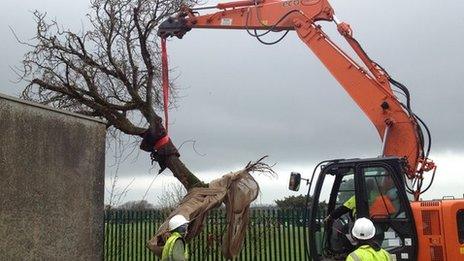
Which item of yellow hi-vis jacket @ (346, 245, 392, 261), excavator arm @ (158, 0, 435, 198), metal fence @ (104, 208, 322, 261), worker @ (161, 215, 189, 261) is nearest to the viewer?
yellow hi-vis jacket @ (346, 245, 392, 261)

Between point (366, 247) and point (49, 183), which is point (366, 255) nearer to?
point (366, 247)

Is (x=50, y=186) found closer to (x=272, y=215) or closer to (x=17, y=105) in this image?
(x=17, y=105)

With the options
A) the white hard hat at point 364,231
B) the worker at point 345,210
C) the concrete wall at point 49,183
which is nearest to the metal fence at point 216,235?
the concrete wall at point 49,183

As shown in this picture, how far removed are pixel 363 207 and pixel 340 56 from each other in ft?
10.3

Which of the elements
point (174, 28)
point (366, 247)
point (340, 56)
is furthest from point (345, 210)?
point (174, 28)

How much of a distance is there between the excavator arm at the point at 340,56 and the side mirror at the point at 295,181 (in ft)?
5.16

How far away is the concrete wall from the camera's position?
827cm

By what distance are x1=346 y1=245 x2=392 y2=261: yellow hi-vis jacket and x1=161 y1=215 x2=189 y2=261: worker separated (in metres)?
2.68

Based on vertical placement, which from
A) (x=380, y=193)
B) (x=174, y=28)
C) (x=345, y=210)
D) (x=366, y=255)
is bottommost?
(x=366, y=255)

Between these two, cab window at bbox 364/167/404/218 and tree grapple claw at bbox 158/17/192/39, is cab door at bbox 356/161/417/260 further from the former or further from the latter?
tree grapple claw at bbox 158/17/192/39

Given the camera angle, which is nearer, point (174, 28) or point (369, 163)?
point (369, 163)

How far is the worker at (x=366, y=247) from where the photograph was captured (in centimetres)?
635

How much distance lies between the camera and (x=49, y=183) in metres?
9.08

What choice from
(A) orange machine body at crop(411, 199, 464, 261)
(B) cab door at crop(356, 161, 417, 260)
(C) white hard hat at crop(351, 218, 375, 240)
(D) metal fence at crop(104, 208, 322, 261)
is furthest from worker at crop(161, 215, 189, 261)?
(D) metal fence at crop(104, 208, 322, 261)
